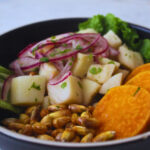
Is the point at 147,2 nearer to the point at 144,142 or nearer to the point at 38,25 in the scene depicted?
the point at 38,25

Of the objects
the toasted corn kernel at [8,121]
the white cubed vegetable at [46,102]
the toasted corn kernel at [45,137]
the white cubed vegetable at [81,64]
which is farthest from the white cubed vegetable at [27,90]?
the toasted corn kernel at [45,137]

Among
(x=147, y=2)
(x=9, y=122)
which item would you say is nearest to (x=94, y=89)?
(x=9, y=122)

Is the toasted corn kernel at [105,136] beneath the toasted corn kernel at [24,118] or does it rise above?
above

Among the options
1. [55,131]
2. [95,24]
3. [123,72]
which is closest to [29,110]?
[55,131]

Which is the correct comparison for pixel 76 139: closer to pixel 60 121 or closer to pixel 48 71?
pixel 60 121

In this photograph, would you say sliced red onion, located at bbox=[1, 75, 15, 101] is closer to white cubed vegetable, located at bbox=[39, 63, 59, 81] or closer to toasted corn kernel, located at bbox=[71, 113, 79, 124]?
white cubed vegetable, located at bbox=[39, 63, 59, 81]

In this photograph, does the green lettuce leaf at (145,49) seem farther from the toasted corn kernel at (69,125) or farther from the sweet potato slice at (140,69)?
the toasted corn kernel at (69,125)
